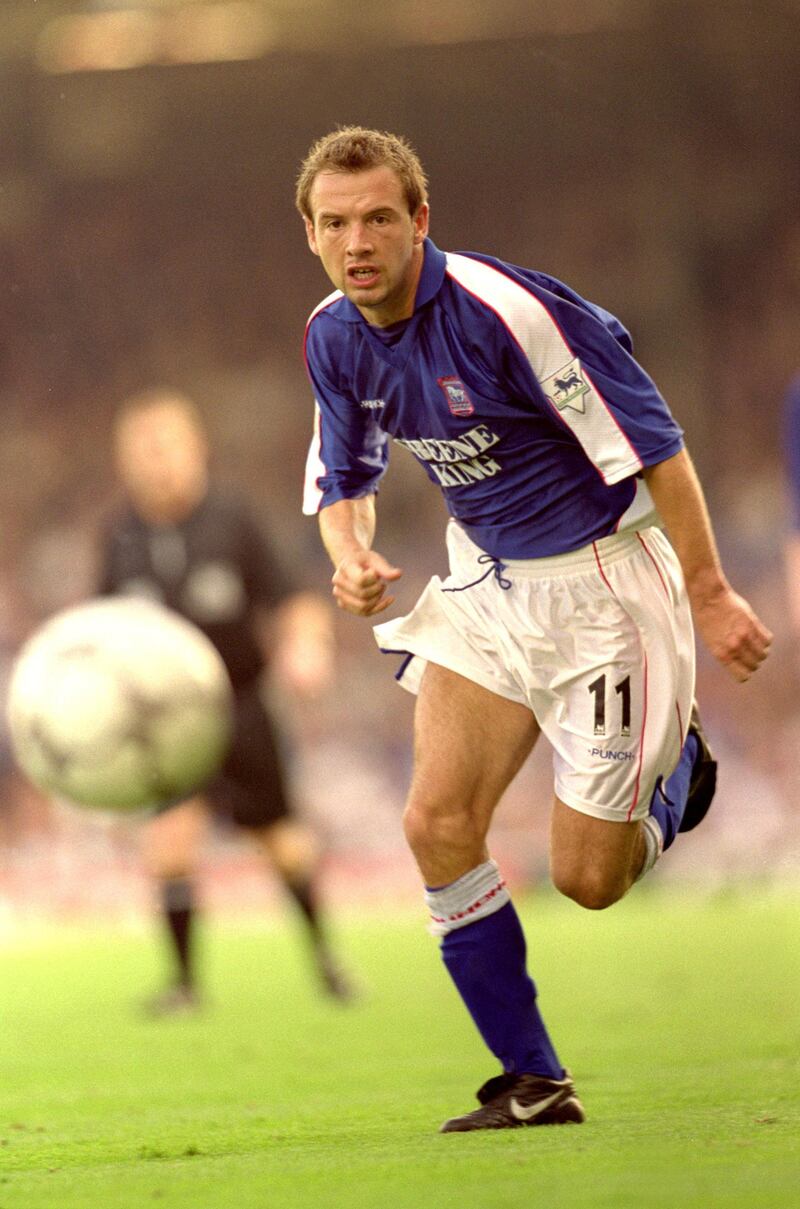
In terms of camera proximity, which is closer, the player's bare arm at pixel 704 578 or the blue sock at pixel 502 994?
the player's bare arm at pixel 704 578

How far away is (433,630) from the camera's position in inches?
124

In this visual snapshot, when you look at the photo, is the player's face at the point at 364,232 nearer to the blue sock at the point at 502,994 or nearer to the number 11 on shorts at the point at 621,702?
the number 11 on shorts at the point at 621,702

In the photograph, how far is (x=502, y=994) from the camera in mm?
2980

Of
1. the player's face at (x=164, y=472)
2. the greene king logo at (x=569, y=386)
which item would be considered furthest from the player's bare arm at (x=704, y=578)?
the player's face at (x=164, y=472)

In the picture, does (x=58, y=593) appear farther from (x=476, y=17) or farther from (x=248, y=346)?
(x=476, y=17)

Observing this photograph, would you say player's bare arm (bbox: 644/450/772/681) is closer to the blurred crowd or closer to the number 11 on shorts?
the number 11 on shorts

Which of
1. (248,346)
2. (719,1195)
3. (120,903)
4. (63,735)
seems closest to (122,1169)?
(719,1195)

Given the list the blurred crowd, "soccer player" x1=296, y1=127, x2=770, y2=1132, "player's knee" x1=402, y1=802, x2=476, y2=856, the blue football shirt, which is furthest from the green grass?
the blurred crowd

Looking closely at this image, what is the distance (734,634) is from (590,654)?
0.34 m

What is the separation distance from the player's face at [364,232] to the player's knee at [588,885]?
3.33 feet

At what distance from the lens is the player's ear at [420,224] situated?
2.92 m

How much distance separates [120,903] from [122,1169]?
9.34m

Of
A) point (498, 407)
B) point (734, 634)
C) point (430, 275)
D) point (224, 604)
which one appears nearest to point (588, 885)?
point (734, 634)

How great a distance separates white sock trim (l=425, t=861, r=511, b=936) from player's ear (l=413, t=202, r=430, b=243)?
1.06 meters
